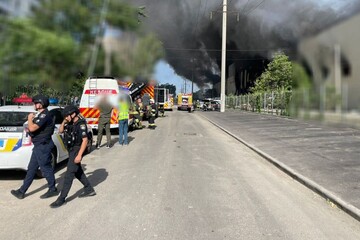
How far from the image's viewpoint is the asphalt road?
177 inches

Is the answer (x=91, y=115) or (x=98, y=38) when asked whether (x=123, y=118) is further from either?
(x=98, y=38)

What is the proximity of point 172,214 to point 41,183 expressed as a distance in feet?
10.2

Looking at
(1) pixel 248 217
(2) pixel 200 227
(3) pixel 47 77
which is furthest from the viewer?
(3) pixel 47 77

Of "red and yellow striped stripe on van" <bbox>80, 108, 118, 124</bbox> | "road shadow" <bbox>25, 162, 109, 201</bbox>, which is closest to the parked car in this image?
"red and yellow striped stripe on van" <bbox>80, 108, 118, 124</bbox>

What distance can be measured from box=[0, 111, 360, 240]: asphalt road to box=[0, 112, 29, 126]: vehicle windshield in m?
1.09

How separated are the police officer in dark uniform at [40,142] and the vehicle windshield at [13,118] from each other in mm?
1601

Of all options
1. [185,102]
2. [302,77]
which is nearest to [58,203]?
[302,77]

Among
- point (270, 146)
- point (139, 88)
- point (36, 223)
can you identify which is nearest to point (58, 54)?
point (139, 88)

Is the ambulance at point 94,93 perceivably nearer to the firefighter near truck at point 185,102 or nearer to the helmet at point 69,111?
the helmet at point 69,111

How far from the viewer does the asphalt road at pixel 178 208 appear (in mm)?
4496

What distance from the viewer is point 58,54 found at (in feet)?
90.2

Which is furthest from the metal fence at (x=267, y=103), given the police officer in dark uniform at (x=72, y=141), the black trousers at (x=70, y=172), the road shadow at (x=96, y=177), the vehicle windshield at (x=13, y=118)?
the black trousers at (x=70, y=172)

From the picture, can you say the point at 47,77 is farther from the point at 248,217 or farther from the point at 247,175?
the point at 248,217

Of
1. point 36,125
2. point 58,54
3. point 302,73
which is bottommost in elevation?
point 36,125
